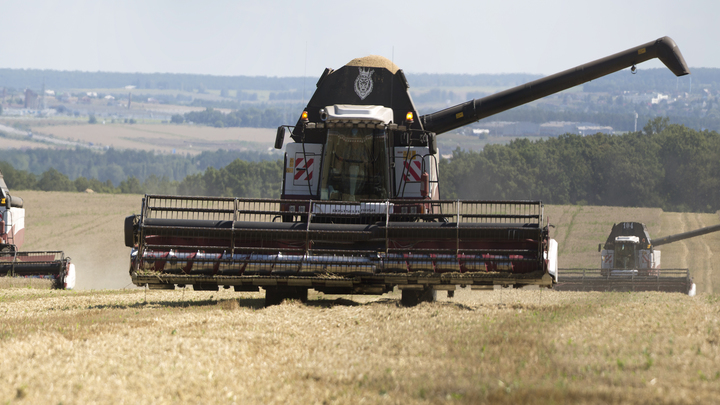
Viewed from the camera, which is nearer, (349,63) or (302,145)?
(302,145)

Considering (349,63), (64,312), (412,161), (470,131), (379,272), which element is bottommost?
(64,312)

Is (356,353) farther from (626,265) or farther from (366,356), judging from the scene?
(626,265)

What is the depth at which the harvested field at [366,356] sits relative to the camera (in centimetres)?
596

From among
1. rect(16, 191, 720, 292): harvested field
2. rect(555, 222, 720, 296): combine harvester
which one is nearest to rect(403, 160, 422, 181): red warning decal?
rect(555, 222, 720, 296): combine harvester

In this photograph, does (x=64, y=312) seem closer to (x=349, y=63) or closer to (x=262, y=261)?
(x=262, y=261)

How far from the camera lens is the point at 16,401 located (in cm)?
579

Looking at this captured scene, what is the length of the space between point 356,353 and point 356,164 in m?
6.11

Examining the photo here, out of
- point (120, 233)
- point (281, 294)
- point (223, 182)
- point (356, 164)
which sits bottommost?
point (120, 233)

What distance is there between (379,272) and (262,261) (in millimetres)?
1765

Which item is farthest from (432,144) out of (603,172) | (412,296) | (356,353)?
(603,172)

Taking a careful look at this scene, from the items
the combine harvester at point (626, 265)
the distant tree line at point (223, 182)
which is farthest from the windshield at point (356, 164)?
the distant tree line at point (223, 182)

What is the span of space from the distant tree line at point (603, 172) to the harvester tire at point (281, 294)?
73589 millimetres

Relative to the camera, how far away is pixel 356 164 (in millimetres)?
13414

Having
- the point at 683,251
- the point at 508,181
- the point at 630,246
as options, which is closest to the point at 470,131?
the point at 508,181
